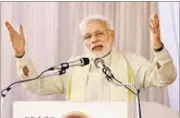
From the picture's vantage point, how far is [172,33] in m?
3.02

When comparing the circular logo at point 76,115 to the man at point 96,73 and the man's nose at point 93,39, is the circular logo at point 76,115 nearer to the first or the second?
the man at point 96,73

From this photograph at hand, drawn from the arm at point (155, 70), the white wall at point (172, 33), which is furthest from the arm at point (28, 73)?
the white wall at point (172, 33)

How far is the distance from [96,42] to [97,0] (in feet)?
2.87

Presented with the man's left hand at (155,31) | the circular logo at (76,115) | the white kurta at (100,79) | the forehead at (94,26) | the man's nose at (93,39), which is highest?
the forehead at (94,26)

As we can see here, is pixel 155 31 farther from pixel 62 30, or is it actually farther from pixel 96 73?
pixel 62 30

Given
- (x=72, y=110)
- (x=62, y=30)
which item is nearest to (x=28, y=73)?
(x=72, y=110)

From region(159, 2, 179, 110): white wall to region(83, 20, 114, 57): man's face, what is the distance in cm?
69

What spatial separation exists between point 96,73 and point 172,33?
893mm

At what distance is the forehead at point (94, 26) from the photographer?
7.91ft

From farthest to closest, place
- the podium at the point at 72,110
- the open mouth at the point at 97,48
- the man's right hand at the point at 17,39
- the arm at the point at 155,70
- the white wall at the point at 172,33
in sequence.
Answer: the white wall at the point at 172,33 < the open mouth at the point at 97,48 < the man's right hand at the point at 17,39 < the arm at the point at 155,70 < the podium at the point at 72,110

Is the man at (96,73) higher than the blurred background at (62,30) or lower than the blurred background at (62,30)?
lower

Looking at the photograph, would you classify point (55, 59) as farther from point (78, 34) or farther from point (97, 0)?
point (97, 0)

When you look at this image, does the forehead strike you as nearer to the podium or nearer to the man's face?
the man's face

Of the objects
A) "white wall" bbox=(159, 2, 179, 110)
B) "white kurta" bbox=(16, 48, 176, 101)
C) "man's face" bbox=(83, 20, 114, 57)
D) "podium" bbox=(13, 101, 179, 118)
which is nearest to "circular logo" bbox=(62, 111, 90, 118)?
"podium" bbox=(13, 101, 179, 118)
